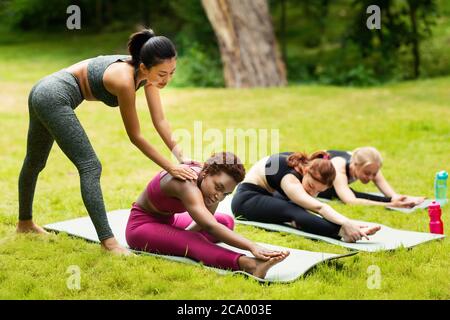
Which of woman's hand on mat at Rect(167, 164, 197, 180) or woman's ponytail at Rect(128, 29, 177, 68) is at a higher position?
woman's ponytail at Rect(128, 29, 177, 68)

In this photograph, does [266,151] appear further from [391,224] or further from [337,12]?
[337,12]

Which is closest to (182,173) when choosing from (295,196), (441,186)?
(295,196)

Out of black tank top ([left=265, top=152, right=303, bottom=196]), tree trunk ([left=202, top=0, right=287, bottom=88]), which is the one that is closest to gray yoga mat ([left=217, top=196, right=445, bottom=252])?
black tank top ([left=265, top=152, right=303, bottom=196])

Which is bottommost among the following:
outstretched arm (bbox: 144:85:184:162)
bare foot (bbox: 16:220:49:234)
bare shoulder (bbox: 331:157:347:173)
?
bare foot (bbox: 16:220:49:234)

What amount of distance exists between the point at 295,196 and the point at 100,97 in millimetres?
1572

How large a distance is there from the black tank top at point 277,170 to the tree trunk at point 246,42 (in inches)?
319

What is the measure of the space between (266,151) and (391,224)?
3227mm

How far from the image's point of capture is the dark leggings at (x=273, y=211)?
16.8 ft

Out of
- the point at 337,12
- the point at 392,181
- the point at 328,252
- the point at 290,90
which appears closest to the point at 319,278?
the point at 328,252

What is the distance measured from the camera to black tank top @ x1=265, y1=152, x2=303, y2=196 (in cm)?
536

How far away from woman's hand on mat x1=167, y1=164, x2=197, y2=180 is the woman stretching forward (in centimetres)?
3
